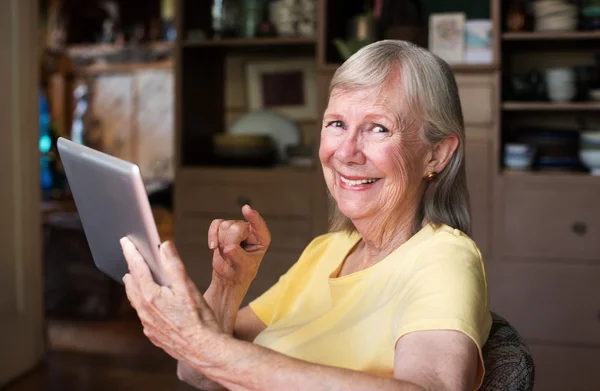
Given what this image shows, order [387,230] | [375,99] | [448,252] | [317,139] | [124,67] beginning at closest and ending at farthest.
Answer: [448,252] < [375,99] < [387,230] < [317,139] < [124,67]

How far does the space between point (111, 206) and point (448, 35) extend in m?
2.41

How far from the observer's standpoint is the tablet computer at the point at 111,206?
0.95 m

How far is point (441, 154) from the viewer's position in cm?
132

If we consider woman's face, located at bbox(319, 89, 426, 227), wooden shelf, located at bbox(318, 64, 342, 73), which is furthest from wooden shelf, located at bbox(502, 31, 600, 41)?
woman's face, located at bbox(319, 89, 426, 227)

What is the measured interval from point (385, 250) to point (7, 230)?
98.7 inches

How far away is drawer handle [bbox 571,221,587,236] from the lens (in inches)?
121

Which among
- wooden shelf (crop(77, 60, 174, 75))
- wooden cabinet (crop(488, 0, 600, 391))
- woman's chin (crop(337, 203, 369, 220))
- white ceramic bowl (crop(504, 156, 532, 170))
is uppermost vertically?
wooden shelf (crop(77, 60, 174, 75))

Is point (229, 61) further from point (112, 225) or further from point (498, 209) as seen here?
point (112, 225)

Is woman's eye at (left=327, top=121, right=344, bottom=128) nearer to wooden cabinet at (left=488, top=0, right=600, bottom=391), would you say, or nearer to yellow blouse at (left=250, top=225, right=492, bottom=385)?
yellow blouse at (left=250, top=225, right=492, bottom=385)

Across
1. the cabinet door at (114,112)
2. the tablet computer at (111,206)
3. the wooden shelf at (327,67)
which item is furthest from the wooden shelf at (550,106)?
the cabinet door at (114,112)

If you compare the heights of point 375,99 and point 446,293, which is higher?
point 375,99

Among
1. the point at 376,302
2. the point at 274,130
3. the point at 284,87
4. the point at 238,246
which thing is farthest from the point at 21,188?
the point at 376,302

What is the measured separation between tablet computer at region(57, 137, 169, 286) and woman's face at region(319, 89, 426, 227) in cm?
41

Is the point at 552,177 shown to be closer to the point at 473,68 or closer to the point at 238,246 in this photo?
the point at 473,68
